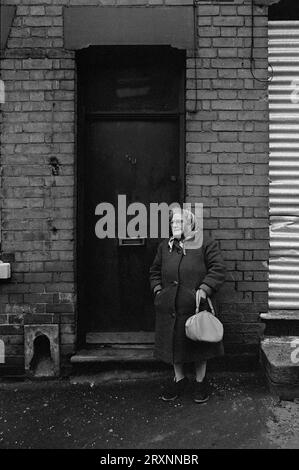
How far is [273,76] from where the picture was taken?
479 centimetres

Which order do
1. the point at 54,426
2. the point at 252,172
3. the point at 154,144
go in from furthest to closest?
the point at 154,144 < the point at 252,172 < the point at 54,426

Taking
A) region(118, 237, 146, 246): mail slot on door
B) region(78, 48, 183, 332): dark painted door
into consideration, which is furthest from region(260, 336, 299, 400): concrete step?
region(118, 237, 146, 246): mail slot on door

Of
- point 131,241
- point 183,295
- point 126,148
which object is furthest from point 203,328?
point 126,148

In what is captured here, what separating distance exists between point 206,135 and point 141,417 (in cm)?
268

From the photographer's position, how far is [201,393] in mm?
4160

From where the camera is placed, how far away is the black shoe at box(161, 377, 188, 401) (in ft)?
13.8

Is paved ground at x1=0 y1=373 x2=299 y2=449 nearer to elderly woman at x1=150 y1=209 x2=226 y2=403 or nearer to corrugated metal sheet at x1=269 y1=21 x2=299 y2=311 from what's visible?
elderly woman at x1=150 y1=209 x2=226 y2=403

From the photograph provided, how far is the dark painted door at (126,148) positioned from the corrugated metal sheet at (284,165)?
3.13 feet

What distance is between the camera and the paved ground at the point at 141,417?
11.7 feet

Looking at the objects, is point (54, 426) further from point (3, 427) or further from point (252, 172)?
point (252, 172)

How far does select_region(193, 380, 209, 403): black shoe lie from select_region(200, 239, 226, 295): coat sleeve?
0.82m

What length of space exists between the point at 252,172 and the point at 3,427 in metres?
3.20
